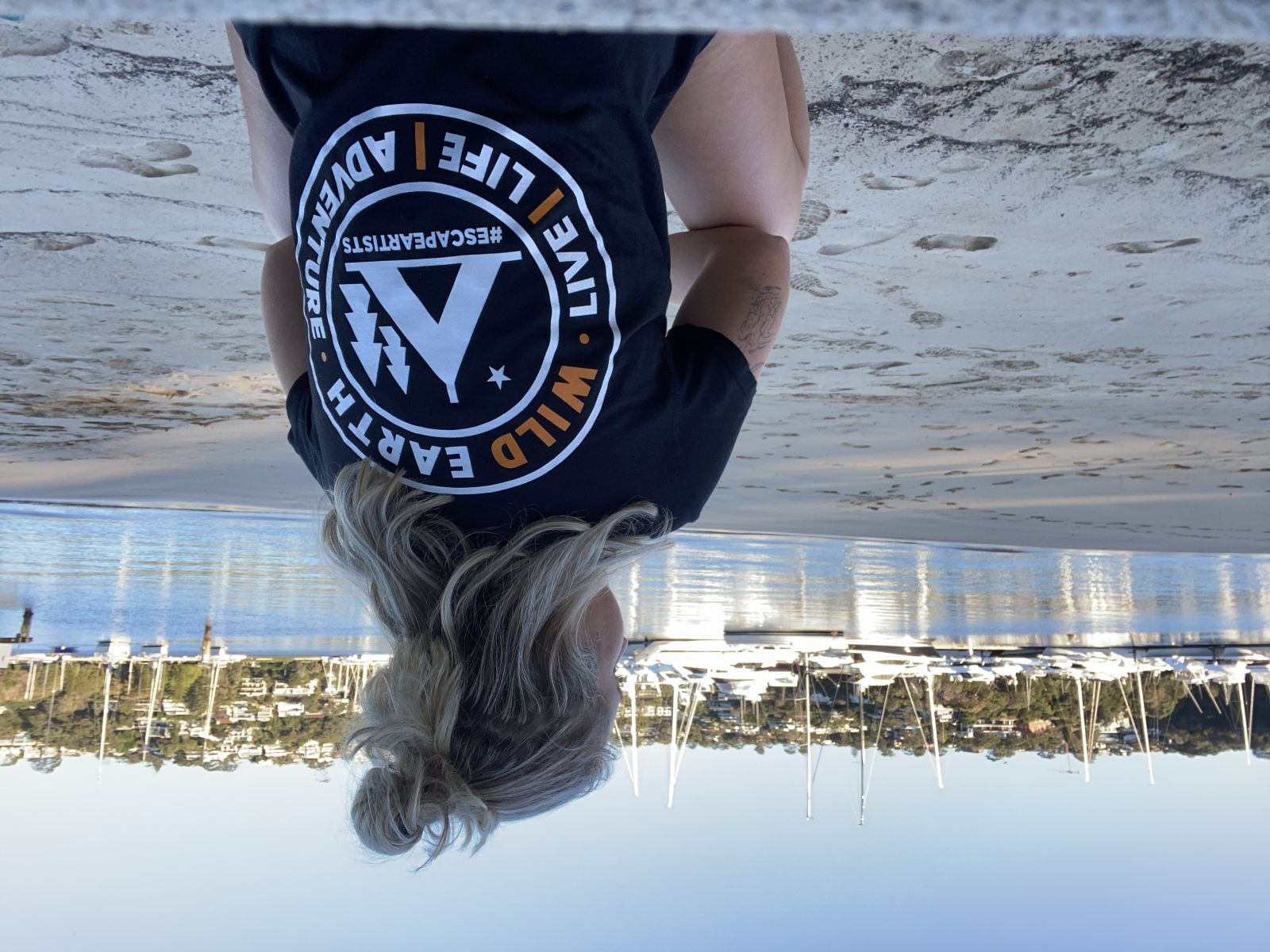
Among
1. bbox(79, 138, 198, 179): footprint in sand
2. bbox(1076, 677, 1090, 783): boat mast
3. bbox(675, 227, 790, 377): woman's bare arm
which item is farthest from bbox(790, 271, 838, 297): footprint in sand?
bbox(1076, 677, 1090, 783): boat mast

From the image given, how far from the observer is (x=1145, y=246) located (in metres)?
2.17

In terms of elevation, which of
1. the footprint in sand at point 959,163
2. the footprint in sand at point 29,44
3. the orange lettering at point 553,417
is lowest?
the orange lettering at point 553,417

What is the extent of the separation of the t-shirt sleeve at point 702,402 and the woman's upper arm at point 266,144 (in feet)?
1.92

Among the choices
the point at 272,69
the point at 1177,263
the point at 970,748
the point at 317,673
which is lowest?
the point at 970,748

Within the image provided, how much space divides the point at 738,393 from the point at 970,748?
1011 centimetres

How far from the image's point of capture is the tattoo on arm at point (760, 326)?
138 cm

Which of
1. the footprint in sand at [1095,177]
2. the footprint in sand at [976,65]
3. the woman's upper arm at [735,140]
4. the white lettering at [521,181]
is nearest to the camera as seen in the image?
the white lettering at [521,181]

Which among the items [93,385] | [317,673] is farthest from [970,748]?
[93,385]

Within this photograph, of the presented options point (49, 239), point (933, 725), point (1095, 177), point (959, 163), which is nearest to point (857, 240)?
point (959, 163)

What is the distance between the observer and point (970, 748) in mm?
10383

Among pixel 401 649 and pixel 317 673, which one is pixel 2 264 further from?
pixel 317 673

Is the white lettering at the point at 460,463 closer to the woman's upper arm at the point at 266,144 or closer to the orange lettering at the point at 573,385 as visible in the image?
the orange lettering at the point at 573,385

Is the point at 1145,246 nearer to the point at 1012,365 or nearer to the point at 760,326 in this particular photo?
the point at 1012,365

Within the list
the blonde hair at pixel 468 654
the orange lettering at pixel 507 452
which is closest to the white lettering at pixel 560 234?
the orange lettering at pixel 507 452
